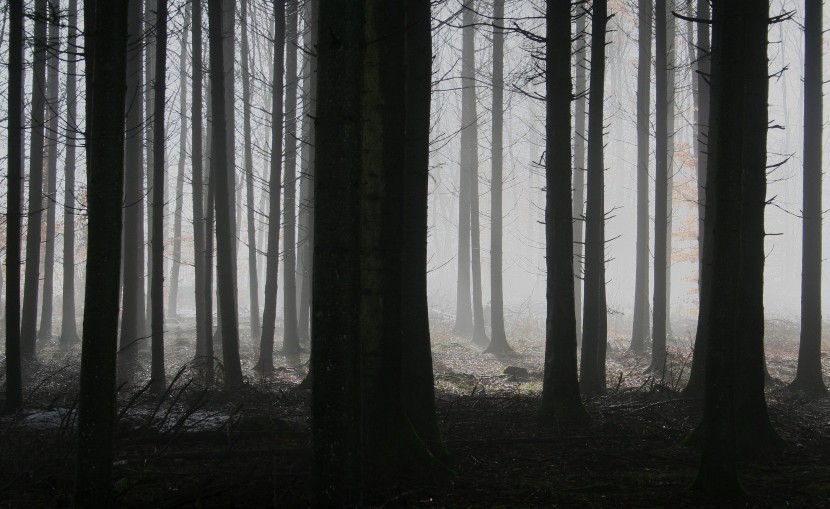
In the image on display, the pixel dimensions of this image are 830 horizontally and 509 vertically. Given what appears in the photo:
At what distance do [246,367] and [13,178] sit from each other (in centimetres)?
895

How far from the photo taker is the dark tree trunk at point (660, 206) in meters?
15.7

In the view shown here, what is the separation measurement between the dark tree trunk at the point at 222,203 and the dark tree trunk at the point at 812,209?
435 inches

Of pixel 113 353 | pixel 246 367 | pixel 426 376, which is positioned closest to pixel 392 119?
pixel 426 376

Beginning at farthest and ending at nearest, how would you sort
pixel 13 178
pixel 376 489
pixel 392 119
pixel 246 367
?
pixel 246 367 → pixel 13 178 → pixel 392 119 → pixel 376 489

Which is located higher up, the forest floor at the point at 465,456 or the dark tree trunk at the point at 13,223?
the dark tree trunk at the point at 13,223

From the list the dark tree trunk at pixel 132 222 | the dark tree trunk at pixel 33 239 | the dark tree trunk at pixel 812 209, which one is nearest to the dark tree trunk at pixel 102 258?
the dark tree trunk at pixel 132 222

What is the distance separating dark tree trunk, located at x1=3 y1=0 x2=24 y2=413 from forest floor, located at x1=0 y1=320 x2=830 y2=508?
0.64 m

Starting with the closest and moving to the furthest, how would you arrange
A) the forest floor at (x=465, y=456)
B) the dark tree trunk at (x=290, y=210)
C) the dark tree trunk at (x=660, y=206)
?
the forest floor at (x=465, y=456) → the dark tree trunk at (x=660, y=206) → the dark tree trunk at (x=290, y=210)

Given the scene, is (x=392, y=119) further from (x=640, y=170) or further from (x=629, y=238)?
(x=629, y=238)

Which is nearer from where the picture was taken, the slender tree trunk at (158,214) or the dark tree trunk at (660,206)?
the slender tree trunk at (158,214)

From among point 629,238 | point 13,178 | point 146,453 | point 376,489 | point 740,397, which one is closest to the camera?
point 376,489

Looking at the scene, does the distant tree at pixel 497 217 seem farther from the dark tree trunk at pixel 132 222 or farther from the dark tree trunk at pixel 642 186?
the dark tree trunk at pixel 132 222

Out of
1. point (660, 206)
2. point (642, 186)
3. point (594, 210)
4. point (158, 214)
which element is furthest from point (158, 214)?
point (642, 186)

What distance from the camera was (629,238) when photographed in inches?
2655
